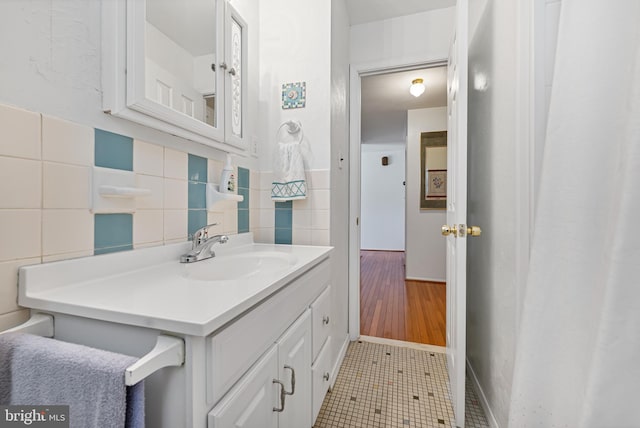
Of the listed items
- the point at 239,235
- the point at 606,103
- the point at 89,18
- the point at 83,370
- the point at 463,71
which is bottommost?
the point at 83,370

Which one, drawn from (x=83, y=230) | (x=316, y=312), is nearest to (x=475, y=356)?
(x=316, y=312)

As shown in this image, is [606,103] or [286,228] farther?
[286,228]

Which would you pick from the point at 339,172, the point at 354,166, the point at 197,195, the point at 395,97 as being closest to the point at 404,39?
the point at 354,166

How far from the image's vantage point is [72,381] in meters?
0.43

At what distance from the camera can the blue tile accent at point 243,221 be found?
4.49 feet

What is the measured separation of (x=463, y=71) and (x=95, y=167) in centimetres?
142

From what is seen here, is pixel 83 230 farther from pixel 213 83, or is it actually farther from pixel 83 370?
pixel 213 83

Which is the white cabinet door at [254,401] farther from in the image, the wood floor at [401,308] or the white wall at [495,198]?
the wood floor at [401,308]

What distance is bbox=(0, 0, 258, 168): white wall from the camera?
566mm

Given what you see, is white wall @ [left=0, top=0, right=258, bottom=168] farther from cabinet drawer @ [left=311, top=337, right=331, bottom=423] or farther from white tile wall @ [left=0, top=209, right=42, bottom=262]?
cabinet drawer @ [left=311, top=337, right=331, bottom=423]

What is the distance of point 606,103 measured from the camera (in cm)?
62

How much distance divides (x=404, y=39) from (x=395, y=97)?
4.39 feet

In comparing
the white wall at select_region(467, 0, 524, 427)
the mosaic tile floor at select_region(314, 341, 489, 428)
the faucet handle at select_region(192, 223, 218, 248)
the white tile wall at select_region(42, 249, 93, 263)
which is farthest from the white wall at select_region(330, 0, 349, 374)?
the white tile wall at select_region(42, 249, 93, 263)

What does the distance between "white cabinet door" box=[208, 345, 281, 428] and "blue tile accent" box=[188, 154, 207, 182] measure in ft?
2.38
